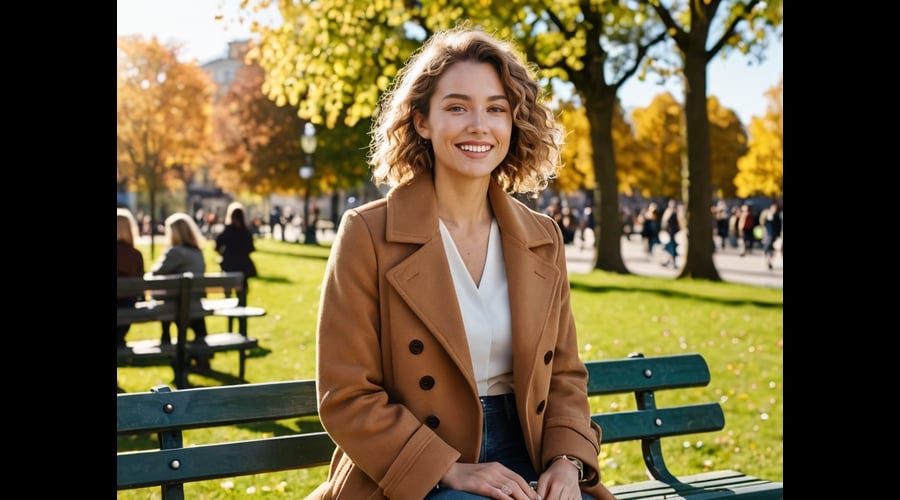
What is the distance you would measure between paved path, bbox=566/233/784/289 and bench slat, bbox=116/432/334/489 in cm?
1919

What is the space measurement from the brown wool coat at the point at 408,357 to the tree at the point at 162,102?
150ft

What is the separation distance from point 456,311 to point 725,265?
2727cm

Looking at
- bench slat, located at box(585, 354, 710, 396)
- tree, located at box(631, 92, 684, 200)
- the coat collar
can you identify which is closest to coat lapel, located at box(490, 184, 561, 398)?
the coat collar

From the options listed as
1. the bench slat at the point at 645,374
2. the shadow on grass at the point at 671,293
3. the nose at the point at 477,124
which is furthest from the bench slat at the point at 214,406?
the shadow on grass at the point at 671,293

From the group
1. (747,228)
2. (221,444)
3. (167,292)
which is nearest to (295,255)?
(747,228)

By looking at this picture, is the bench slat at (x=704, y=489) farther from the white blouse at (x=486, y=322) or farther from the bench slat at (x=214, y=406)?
the bench slat at (x=214, y=406)

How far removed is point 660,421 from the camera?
176 inches

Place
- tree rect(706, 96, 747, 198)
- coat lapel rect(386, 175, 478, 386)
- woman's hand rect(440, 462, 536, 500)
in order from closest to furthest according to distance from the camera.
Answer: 1. woman's hand rect(440, 462, 536, 500)
2. coat lapel rect(386, 175, 478, 386)
3. tree rect(706, 96, 747, 198)

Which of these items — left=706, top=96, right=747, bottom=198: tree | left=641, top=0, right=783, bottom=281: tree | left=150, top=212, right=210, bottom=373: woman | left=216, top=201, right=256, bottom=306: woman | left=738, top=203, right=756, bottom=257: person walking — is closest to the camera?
left=150, top=212, right=210, bottom=373: woman

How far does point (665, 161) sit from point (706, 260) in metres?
47.6

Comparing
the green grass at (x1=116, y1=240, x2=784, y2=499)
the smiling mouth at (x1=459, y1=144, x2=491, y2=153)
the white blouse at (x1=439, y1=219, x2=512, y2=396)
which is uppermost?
the smiling mouth at (x1=459, y1=144, x2=491, y2=153)

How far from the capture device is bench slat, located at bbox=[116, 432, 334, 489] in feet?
11.2

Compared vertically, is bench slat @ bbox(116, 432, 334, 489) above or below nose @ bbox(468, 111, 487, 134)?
below

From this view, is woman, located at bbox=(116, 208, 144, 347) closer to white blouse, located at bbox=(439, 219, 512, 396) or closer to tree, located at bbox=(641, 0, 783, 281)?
white blouse, located at bbox=(439, 219, 512, 396)
